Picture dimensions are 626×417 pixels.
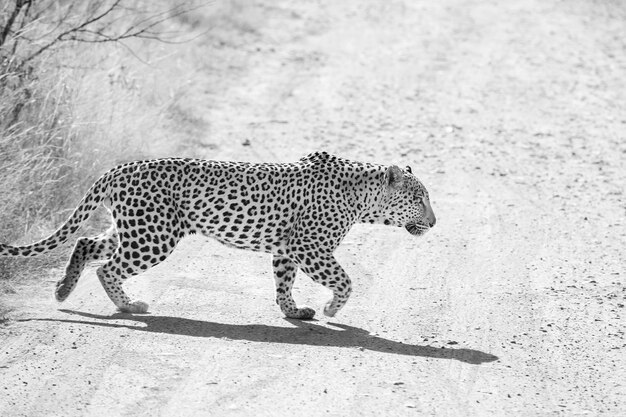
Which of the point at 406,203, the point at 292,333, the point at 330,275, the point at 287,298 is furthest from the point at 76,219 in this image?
the point at 406,203

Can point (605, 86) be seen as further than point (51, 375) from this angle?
Yes

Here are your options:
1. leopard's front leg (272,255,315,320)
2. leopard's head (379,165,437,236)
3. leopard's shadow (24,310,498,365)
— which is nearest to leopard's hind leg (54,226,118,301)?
leopard's shadow (24,310,498,365)

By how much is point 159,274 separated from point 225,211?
4.46ft

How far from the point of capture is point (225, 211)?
325 inches

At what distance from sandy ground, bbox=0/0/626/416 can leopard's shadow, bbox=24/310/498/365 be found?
0.02m

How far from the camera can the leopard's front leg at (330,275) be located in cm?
827

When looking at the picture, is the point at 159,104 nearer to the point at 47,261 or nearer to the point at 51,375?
the point at 47,261

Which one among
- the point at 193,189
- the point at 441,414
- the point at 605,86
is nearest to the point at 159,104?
the point at 193,189

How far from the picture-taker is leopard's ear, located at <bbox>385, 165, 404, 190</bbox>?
8711mm

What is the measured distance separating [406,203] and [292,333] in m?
1.49

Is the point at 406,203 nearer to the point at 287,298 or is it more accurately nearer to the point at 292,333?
the point at 287,298

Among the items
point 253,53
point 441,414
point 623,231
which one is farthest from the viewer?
point 253,53

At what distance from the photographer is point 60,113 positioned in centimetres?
1112

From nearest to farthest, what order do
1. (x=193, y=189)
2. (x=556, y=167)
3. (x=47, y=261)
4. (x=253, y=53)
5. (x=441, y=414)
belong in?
(x=441, y=414)
(x=193, y=189)
(x=47, y=261)
(x=556, y=167)
(x=253, y=53)
